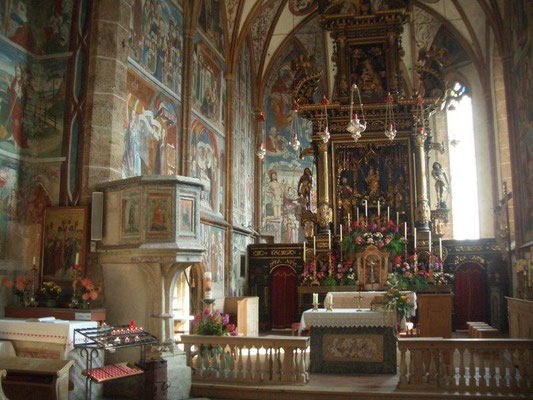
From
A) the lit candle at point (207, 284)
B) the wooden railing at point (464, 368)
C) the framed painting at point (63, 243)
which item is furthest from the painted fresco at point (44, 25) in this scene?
the wooden railing at point (464, 368)

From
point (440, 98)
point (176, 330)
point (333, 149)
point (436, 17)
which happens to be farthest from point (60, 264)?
point (436, 17)

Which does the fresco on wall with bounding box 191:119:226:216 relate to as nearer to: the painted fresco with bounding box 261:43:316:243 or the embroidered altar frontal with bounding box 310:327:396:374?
the painted fresco with bounding box 261:43:316:243

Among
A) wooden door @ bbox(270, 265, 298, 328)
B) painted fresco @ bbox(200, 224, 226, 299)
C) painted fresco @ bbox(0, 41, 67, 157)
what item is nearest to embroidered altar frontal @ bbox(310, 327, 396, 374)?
painted fresco @ bbox(0, 41, 67, 157)

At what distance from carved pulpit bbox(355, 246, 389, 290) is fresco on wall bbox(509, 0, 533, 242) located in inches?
148

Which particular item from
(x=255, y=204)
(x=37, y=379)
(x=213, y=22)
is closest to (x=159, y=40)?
(x=213, y=22)

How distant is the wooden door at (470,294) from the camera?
59.4ft

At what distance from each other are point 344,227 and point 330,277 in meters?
1.69

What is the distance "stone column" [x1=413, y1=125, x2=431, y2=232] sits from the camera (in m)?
16.5

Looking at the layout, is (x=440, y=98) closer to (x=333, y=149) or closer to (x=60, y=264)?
(x=333, y=149)

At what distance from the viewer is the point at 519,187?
551 inches

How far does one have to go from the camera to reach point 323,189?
1748 centimetres

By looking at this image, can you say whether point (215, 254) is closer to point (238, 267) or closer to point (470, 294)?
point (238, 267)

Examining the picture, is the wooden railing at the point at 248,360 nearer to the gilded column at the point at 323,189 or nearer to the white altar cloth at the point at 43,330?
the white altar cloth at the point at 43,330

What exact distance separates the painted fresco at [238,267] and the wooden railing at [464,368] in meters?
9.29
